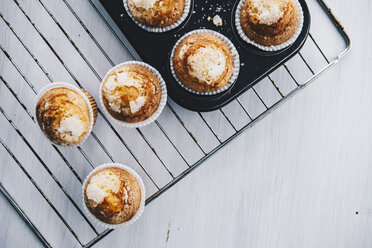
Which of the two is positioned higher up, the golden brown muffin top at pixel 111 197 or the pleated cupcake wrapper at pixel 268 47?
the pleated cupcake wrapper at pixel 268 47

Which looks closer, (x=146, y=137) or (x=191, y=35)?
(x=191, y=35)

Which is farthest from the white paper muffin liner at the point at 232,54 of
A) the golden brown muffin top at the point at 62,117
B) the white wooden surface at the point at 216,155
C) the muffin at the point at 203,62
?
the golden brown muffin top at the point at 62,117

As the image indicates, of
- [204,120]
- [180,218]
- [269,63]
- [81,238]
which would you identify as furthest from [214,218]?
[269,63]

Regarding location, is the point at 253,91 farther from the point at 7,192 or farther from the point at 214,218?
the point at 7,192

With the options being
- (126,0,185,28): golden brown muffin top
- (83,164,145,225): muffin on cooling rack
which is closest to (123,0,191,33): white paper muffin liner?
(126,0,185,28): golden brown muffin top

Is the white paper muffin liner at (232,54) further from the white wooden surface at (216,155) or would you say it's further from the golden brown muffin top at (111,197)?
the golden brown muffin top at (111,197)

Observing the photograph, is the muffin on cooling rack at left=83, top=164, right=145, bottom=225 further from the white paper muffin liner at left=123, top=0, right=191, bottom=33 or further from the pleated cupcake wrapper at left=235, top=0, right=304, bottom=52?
the pleated cupcake wrapper at left=235, top=0, right=304, bottom=52

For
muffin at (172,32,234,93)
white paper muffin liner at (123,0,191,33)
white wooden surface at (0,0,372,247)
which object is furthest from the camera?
white wooden surface at (0,0,372,247)
